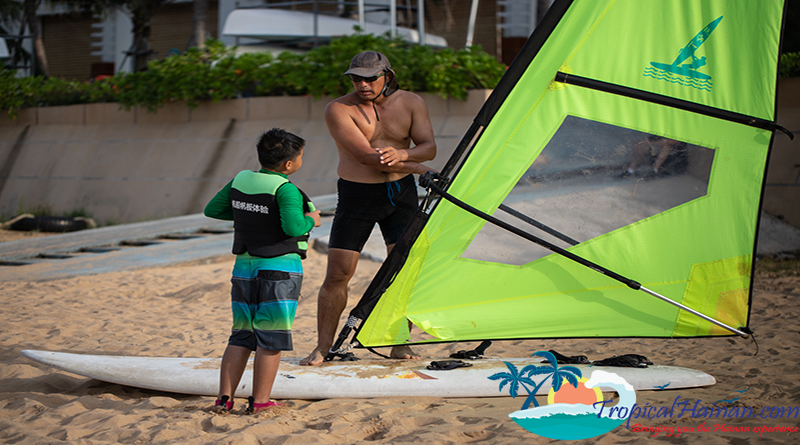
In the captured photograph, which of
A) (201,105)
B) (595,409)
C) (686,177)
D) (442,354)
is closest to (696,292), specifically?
(686,177)

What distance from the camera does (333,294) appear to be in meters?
3.61

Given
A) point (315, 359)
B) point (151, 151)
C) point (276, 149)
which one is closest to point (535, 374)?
point (315, 359)

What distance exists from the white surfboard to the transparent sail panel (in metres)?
0.62

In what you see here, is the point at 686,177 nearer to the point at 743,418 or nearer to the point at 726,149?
the point at 726,149

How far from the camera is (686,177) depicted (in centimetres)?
312

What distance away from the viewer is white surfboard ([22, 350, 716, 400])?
3.14 meters

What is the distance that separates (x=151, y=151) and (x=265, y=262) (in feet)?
33.0

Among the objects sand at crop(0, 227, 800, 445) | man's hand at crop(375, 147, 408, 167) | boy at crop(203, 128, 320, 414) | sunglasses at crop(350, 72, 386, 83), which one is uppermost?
sunglasses at crop(350, 72, 386, 83)

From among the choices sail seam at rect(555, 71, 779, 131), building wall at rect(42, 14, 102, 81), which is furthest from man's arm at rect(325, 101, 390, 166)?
building wall at rect(42, 14, 102, 81)

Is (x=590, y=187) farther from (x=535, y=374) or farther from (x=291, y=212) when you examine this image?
(x=291, y=212)

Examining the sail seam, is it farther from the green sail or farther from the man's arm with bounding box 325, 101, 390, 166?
the man's arm with bounding box 325, 101, 390, 166

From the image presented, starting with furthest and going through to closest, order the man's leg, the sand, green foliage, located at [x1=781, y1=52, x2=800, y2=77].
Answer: green foliage, located at [x1=781, y1=52, x2=800, y2=77]
the man's leg
the sand

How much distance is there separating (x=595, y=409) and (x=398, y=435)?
90 centimetres

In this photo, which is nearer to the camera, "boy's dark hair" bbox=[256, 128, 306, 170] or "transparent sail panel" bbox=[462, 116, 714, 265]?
"boy's dark hair" bbox=[256, 128, 306, 170]
